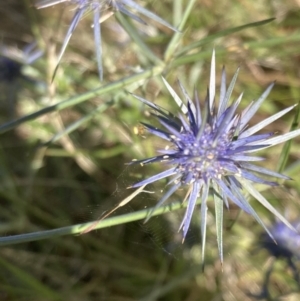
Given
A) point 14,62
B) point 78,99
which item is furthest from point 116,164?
point 78,99

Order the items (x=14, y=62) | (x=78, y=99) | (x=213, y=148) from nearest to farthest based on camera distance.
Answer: (x=213, y=148) < (x=78, y=99) < (x=14, y=62)

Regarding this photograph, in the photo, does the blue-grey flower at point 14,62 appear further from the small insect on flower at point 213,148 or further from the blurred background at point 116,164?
the small insect on flower at point 213,148

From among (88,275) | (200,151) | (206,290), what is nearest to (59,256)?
(88,275)

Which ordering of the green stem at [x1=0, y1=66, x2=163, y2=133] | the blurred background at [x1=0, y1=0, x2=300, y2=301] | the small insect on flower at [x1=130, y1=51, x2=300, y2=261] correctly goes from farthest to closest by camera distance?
the blurred background at [x1=0, y1=0, x2=300, y2=301]
the green stem at [x1=0, y1=66, x2=163, y2=133]
the small insect on flower at [x1=130, y1=51, x2=300, y2=261]

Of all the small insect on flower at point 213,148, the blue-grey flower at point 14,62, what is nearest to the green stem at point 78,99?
the small insect on flower at point 213,148

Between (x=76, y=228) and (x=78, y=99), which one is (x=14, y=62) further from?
(x=76, y=228)

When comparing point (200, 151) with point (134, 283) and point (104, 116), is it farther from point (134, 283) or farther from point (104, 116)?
point (134, 283)

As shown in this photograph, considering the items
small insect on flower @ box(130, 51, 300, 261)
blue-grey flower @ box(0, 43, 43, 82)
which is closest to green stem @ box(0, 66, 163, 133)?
small insect on flower @ box(130, 51, 300, 261)

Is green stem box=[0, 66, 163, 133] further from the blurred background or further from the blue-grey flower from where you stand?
the blue-grey flower

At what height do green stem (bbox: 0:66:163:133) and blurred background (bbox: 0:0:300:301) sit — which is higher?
green stem (bbox: 0:66:163:133)
